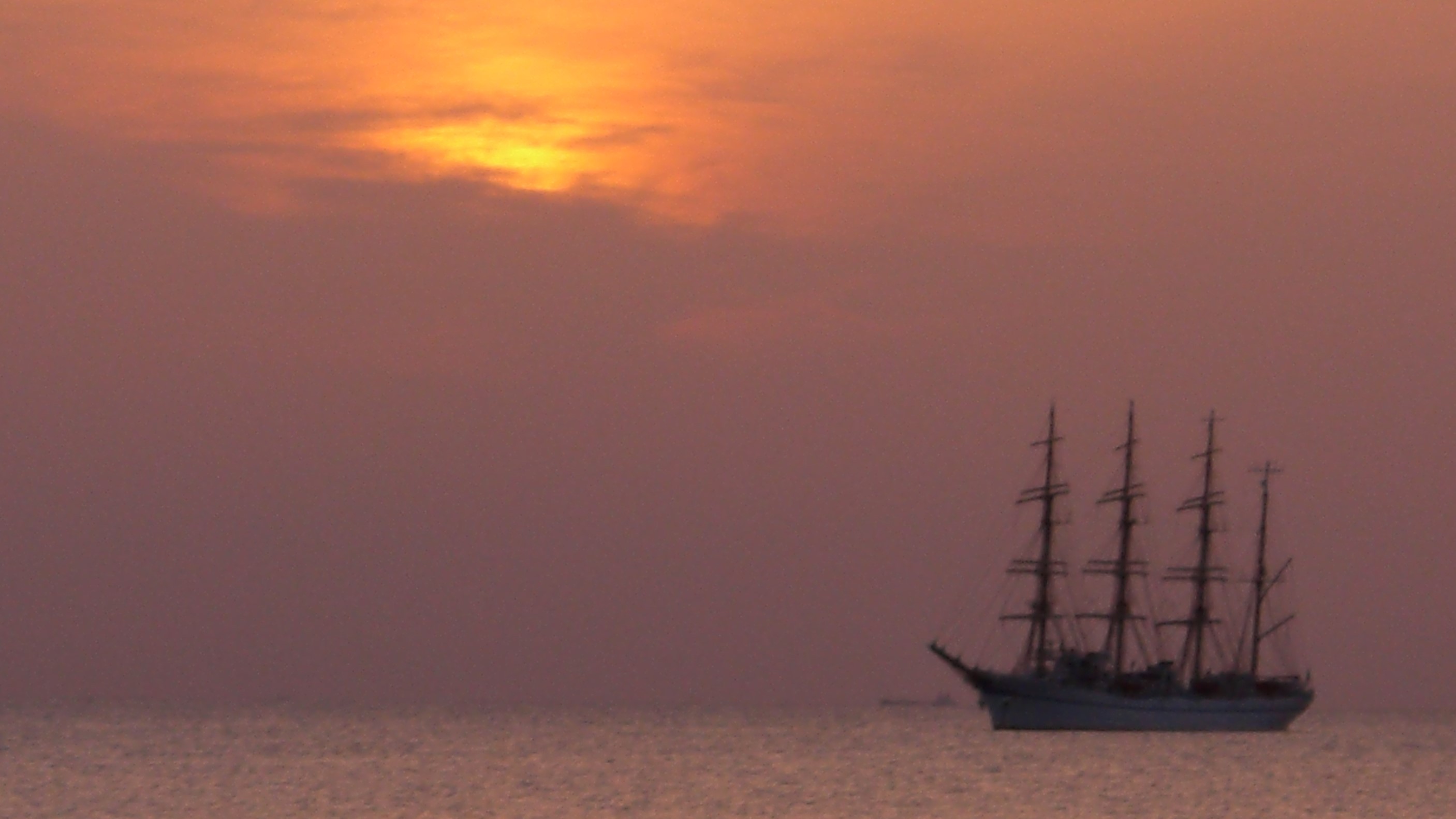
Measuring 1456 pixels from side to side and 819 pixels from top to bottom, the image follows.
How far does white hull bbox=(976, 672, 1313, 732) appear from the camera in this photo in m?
176

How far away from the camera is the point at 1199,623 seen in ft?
621

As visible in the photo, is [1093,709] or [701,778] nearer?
[701,778]

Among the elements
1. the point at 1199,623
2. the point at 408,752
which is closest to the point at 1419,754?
the point at 1199,623

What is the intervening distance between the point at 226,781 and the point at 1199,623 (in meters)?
86.4

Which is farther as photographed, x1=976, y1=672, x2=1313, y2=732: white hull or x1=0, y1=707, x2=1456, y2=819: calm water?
x1=976, y1=672, x2=1313, y2=732: white hull

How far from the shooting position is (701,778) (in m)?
129

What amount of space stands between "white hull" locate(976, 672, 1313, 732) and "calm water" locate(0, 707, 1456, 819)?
1949 mm

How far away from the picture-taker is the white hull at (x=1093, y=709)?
17612 centimetres

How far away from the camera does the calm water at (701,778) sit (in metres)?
105

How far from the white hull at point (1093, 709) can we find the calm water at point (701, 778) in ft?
6.40

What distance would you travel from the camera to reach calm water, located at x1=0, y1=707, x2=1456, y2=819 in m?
105

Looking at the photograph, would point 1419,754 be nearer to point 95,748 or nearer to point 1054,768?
Result: point 1054,768

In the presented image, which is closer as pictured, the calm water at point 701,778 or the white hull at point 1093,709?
the calm water at point 701,778

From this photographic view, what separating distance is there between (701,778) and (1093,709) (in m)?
53.5
